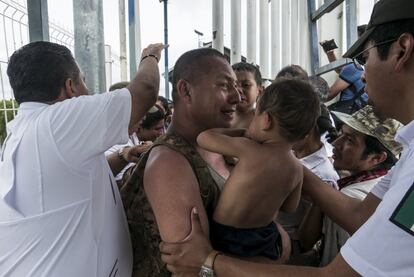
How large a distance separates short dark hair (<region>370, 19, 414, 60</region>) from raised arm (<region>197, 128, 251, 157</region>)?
2.41ft

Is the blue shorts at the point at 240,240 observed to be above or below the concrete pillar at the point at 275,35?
below

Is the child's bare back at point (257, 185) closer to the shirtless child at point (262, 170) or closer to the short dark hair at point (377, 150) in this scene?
the shirtless child at point (262, 170)

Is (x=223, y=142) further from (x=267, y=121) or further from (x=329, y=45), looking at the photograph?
(x=329, y=45)

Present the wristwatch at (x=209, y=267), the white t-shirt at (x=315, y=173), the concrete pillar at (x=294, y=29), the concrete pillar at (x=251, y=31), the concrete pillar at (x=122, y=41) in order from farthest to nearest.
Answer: the concrete pillar at (x=294, y=29) < the concrete pillar at (x=251, y=31) < the concrete pillar at (x=122, y=41) < the white t-shirt at (x=315, y=173) < the wristwatch at (x=209, y=267)

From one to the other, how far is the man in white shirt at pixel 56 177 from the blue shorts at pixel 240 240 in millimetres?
468

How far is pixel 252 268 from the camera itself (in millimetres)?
1382

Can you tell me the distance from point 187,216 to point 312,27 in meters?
3.83

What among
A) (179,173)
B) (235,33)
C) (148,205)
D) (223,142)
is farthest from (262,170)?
(235,33)

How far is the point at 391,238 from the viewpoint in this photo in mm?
1029

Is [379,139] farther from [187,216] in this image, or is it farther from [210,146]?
[187,216]

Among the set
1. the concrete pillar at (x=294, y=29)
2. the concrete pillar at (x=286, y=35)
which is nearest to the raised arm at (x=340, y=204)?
the concrete pillar at (x=294, y=29)

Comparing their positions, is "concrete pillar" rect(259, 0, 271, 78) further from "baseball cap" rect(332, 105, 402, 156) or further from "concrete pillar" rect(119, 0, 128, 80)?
"baseball cap" rect(332, 105, 402, 156)

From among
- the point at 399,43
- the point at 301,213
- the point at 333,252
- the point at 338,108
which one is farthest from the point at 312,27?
the point at 399,43

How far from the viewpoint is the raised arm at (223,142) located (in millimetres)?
1742
